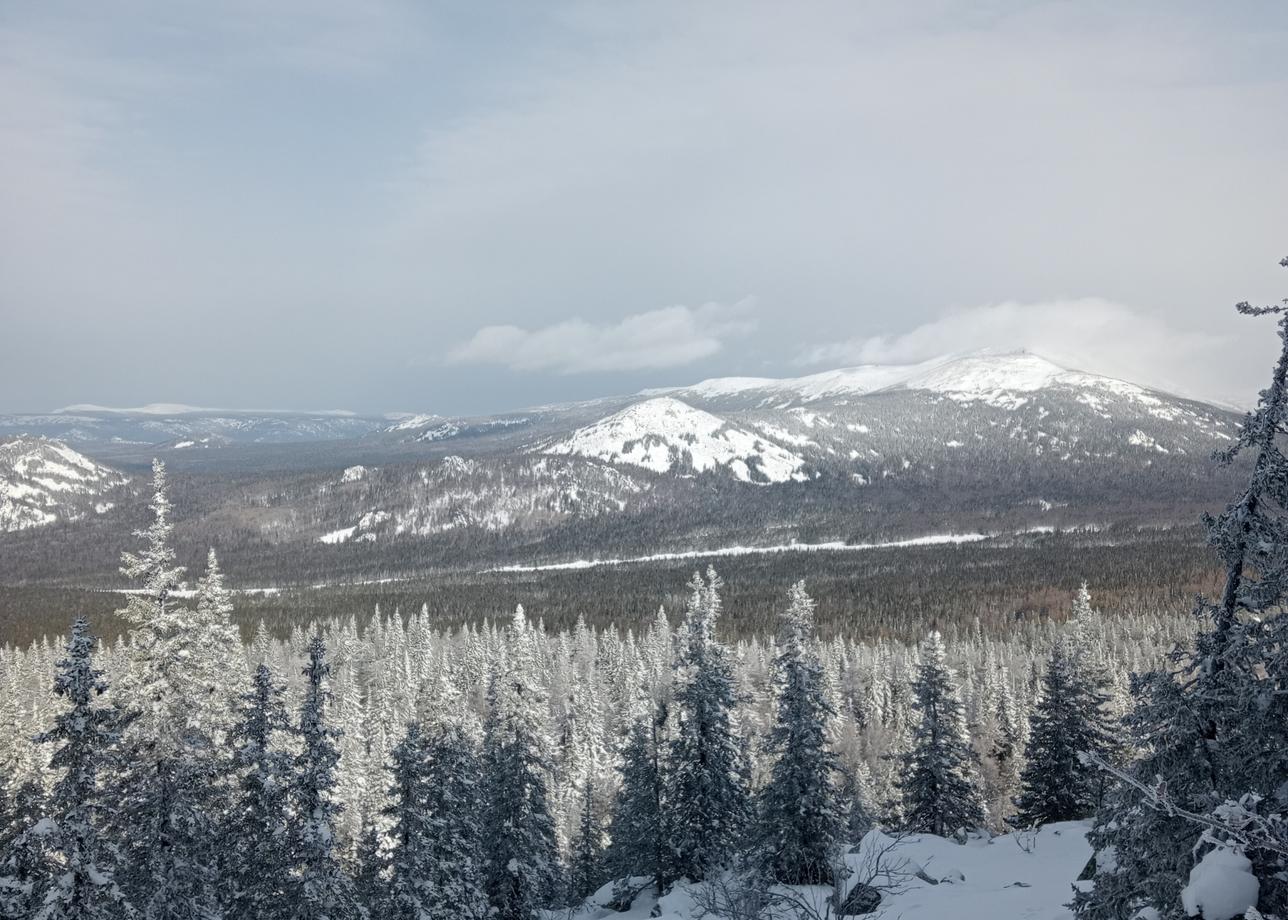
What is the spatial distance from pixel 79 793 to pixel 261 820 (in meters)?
5.90

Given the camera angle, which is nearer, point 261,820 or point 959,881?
point 261,820

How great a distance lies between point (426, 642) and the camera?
97812 millimetres

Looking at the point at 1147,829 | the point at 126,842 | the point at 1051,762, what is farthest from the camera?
the point at 1051,762

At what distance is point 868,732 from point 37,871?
84.7 metres

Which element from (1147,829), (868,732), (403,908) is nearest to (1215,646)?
(1147,829)

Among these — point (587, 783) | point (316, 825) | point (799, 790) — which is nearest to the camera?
point (316, 825)

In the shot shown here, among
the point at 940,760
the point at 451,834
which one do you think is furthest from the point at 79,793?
the point at 940,760

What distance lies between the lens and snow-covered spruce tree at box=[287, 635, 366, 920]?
63.8 ft

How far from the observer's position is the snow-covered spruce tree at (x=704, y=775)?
32375mm

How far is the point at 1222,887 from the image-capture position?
7.35 m

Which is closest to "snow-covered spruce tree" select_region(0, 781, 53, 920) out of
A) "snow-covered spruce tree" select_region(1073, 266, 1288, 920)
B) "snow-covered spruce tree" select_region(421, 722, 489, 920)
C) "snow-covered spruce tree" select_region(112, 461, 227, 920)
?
"snow-covered spruce tree" select_region(112, 461, 227, 920)

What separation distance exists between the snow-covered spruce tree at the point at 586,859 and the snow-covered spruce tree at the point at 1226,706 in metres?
36.9

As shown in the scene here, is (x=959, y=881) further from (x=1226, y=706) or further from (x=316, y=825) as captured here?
(x=316, y=825)

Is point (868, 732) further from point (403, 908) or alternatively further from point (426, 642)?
point (403, 908)
